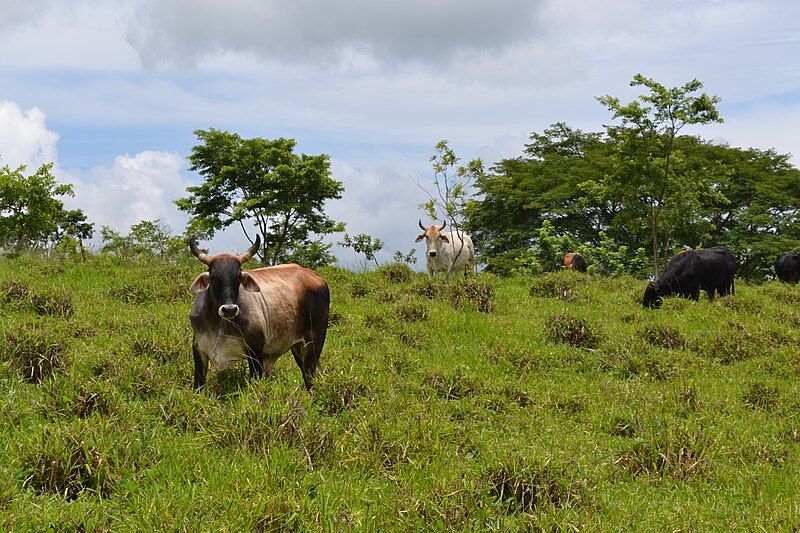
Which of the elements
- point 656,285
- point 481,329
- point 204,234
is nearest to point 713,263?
point 656,285

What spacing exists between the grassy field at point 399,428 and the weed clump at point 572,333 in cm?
4

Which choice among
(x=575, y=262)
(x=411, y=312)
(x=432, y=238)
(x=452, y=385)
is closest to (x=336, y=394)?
(x=452, y=385)

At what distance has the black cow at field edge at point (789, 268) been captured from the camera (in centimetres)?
2545

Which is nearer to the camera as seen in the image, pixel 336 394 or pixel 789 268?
pixel 336 394

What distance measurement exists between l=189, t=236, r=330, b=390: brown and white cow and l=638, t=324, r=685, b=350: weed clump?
6.39m

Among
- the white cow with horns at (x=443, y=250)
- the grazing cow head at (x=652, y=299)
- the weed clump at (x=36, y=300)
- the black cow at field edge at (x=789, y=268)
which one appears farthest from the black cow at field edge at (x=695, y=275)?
the weed clump at (x=36, y=300)

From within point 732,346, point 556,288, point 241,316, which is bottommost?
point 732,346


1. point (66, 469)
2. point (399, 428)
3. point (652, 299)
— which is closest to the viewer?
point (66, 469)

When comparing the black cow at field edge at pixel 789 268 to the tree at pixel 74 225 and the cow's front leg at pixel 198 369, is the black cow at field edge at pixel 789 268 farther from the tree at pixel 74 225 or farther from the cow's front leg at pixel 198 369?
the tree at pixel 74 225

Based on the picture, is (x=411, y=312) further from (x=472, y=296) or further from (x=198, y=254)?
(x=198, y=254)

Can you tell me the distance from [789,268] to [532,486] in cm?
2545

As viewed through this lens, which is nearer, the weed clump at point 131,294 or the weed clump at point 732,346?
the weed clump at point 732,346

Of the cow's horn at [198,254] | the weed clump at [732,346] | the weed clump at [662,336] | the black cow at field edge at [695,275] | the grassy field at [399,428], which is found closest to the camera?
the grassy field at [399,428]

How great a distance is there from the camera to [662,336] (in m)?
11.0
